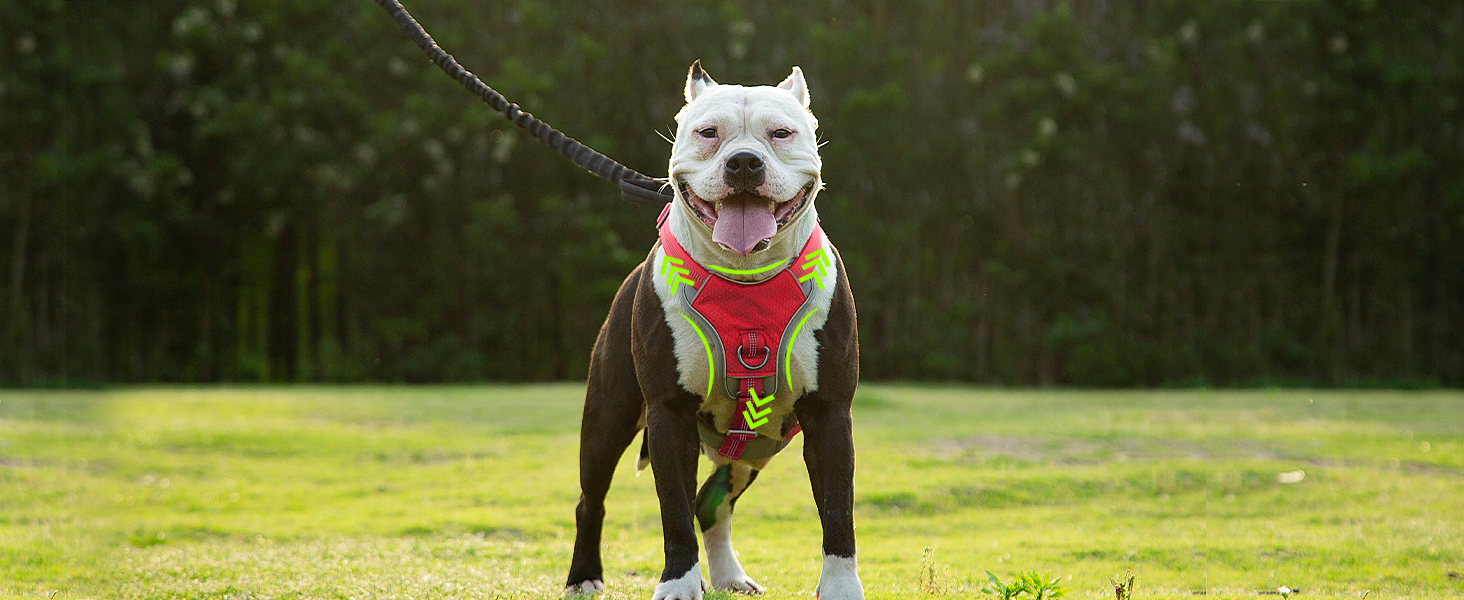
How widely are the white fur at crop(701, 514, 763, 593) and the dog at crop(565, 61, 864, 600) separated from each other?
551 millimetres

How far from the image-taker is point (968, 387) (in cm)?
1549

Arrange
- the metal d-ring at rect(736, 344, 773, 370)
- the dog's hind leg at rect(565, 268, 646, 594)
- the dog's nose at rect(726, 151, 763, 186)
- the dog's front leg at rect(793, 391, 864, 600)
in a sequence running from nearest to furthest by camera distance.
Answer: the dog's nose at rect(726, 151, 763, 186) < the dog's front leg at rect(793, 391, 864, 600) < the metal d-ring at rect(736, 344, 773, 370) < the dog's hind leg at rect(565, 268, 646, 594)

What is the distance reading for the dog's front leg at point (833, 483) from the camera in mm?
3367

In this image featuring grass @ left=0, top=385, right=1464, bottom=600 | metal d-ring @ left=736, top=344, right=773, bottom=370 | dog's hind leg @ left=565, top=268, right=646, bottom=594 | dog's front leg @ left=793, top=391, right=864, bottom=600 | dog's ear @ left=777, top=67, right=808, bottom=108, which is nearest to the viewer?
dog's front leg @ left=793, top=391, right=864, bottom=600

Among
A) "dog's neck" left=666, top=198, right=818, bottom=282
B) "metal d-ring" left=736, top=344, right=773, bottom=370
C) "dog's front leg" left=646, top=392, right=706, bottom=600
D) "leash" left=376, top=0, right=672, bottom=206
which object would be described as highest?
"leash" left=376, top=0, right=672, bottom=206

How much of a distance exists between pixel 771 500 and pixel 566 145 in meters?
3.33

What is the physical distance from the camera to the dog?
337cm

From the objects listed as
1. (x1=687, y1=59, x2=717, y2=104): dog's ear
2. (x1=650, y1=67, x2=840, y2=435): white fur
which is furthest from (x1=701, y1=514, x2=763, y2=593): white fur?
(x1=687, y1=59, x2=717, y2=104): dog's ear

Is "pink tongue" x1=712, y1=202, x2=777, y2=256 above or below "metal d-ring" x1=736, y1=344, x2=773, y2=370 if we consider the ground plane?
above

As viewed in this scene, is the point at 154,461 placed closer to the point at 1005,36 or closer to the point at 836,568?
the point at 836,568

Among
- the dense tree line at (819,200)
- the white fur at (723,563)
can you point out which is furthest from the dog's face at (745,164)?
the dense tree line at (819,200)

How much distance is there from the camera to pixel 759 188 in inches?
130

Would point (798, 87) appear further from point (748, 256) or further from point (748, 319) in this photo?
point (748, 319)

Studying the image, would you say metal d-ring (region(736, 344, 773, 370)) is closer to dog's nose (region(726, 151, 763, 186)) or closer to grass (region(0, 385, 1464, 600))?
dog's nose (region(726, 151, 763, 186))
